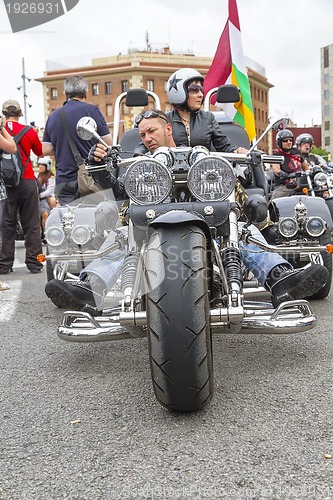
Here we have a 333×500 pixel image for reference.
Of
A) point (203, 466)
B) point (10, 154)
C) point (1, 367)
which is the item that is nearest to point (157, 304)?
point (203, 466)

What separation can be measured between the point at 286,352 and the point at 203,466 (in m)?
1.49

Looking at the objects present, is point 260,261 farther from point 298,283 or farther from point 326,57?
point 326,57

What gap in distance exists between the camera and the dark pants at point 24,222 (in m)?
7.23

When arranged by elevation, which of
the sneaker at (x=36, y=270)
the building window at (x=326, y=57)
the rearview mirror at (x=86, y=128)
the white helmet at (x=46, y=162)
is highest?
the building window at (x=326, y=57)

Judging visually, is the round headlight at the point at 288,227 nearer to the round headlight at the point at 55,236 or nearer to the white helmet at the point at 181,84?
the white helmet at the point at 181,84

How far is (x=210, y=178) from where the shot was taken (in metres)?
2.83

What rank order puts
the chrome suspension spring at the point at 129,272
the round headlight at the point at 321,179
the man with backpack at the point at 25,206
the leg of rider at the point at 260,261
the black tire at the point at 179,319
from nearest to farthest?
1. the black tire at the point at 179,319
2. the chrome suspension spring at the point at 129,272
3. the leg of rider at the point at 260,261
4. the man with backpack at the point at 25,206
5. the round headlight at the point at 321,179

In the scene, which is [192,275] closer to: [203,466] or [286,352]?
[203,466]

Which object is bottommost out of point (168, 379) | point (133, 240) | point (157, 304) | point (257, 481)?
point (257, 481)

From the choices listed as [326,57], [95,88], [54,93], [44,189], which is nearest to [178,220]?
[44,189]

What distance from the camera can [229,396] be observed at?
9.00 ft

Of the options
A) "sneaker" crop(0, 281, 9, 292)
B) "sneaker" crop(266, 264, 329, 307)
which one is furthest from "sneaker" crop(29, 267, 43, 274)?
"sneaker" crop(266, 264, 329, 307)

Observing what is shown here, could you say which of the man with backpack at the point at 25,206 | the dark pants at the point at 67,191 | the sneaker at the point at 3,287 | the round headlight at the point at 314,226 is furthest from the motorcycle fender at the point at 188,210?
the man with backpack at the point at 25,206

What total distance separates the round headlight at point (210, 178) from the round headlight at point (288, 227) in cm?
178
